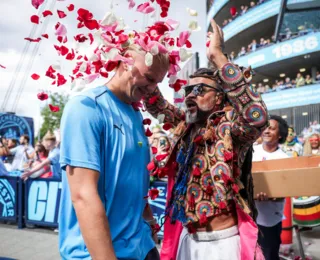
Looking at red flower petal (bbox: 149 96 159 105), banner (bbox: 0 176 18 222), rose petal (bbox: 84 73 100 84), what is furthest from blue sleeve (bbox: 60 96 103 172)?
banner (bbox: 0 176 18 222)

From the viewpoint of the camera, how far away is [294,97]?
23688 millimetres

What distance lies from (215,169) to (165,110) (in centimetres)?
72

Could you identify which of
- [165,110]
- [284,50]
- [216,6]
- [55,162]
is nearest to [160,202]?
[55,162]

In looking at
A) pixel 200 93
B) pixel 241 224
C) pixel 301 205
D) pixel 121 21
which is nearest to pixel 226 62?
pixel 200 93

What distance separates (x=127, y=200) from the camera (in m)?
1.46

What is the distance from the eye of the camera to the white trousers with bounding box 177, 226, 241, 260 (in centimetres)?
212

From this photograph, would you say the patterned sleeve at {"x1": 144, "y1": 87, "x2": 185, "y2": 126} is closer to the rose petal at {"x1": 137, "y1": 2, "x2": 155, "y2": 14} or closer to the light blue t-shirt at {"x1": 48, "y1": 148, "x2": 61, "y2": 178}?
the rose petal at {"x1": 137, "y1": 2, "x2": 155, "y2": 14}

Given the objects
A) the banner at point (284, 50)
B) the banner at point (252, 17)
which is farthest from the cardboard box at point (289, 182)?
the banner at point (252, 17)

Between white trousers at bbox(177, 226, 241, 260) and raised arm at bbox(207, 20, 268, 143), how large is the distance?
2.13 feet

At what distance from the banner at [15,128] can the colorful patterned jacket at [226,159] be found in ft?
28.7

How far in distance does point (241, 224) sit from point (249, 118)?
0.70 metres

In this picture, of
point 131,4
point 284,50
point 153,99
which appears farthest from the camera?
point 284,50

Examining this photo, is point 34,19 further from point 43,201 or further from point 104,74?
point 43,201

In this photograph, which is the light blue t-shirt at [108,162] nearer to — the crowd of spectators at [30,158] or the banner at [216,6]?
the crowd of spectators at [30,158]
